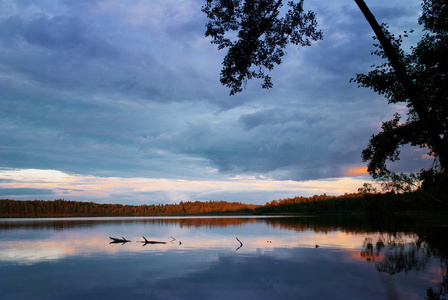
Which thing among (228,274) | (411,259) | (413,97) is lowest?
(228,274)

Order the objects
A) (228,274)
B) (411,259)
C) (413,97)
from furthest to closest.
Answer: (411,259)
(228,274)
(413,97)

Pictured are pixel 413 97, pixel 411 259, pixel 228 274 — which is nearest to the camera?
pixel 413 97

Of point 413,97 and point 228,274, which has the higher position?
point 413,97

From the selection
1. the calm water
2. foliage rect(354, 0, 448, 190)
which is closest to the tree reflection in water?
the calm water

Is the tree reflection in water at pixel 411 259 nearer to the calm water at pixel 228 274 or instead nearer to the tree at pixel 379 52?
the calm water at pixel 228 274

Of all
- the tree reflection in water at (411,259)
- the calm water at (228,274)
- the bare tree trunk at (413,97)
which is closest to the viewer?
the bare tree trunk at (413,97)

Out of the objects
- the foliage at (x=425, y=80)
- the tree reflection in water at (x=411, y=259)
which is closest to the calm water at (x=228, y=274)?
the tree reflection in water at (x=411, y=259)

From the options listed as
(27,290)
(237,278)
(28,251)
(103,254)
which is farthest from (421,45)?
(28,251)

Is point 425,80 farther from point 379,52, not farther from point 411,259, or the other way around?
point 411,259

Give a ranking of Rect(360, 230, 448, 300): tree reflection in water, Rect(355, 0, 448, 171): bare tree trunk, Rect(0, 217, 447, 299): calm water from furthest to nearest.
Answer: Rect(0, 217, 447, 299): calm water → Rect(360, 230, 448, 300): tree reflection in water → Rect(355, 0, 448, 171): bare tree trunk

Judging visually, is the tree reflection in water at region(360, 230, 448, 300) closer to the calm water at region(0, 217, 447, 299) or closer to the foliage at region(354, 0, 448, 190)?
the calm water at region(0, 217, 447, 299)

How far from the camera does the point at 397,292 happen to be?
17484 mm

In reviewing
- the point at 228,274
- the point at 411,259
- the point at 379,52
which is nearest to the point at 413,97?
the point at 379,52

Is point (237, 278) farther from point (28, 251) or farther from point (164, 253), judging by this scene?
point (28, 251)
